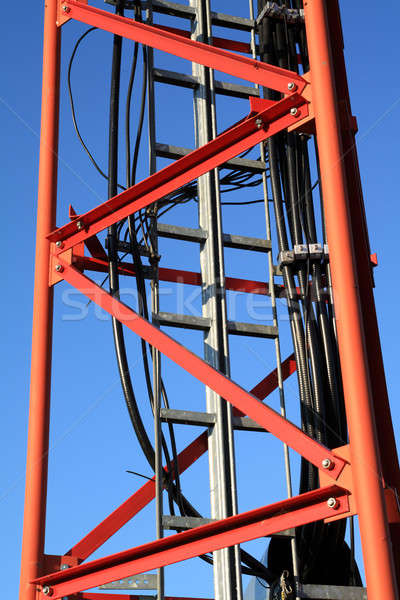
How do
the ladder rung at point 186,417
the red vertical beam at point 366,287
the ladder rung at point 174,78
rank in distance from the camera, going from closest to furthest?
the red vertical beam at point 366,287 < the ladder rung at point 186,417 < the ladder rung at point 174,78

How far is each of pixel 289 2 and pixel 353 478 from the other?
425cm

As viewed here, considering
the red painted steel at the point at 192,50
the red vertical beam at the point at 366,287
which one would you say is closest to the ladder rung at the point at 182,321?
the red vertical beam at the point at 366,287

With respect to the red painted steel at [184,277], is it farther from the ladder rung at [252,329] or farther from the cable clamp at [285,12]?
the cable clamp at [285,12]

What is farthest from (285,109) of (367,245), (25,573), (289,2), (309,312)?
(25,573)

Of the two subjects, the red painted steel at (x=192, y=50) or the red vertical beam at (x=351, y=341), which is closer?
the red vertical beam at (x=351, y=341)

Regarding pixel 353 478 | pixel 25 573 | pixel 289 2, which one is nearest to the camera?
pixel 353 478

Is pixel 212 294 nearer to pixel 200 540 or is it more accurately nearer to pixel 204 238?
pixel 204 238

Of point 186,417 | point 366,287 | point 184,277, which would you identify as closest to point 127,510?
point 186,417

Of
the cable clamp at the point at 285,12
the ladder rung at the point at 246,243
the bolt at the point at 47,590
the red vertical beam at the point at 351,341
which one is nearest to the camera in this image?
the red vertical beam at the point at 351,341

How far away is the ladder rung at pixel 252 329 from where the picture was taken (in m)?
5.79

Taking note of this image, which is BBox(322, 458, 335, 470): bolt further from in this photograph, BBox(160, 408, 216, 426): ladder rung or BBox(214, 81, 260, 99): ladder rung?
BBox(214, 81, 260, 99): ladder rung

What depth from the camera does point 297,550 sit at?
5297mm

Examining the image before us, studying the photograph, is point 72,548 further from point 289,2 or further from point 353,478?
point 289,2

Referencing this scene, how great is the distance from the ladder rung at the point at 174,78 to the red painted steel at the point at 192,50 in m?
0.86
